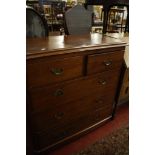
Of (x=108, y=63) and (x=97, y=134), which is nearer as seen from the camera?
(x=108, y=63)

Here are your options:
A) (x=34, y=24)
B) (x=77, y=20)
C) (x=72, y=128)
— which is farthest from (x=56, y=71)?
(x=77, y=20)

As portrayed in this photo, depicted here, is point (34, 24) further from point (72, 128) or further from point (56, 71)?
point (72, 128)

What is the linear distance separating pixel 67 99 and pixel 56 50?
399mm

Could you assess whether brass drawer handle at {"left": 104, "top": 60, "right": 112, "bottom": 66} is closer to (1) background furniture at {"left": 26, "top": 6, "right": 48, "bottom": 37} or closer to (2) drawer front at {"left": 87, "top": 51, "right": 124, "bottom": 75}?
(2) drawer front at {"left": 87, "top": 51, "right": 124, "bottom": 75}

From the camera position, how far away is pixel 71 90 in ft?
3.87

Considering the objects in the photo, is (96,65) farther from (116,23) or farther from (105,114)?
(116,23)

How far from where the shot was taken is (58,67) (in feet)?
3.33

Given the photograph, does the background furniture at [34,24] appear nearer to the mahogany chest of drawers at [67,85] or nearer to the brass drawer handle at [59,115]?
the mahogany chest of drawers at [67,85]

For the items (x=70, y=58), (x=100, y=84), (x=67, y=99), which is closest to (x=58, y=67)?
(x=70, y=58)

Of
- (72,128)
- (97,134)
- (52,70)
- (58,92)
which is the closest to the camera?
(52,70)

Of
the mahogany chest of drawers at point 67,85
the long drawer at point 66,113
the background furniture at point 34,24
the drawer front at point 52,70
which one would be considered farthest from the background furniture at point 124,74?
the background furniture at point 34,24

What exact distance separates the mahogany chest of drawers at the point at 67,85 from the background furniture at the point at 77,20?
0.34 m

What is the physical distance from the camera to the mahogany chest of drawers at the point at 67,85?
976 mm

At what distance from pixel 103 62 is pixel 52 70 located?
0.44 meters
